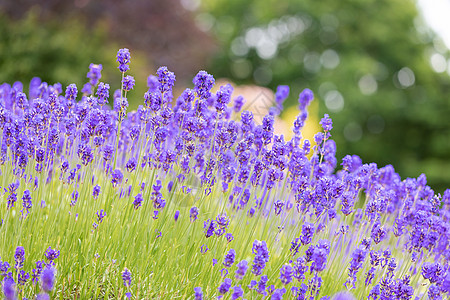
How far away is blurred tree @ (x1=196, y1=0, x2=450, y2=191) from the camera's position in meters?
19.7

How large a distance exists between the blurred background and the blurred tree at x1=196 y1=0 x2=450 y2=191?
0.04 metres

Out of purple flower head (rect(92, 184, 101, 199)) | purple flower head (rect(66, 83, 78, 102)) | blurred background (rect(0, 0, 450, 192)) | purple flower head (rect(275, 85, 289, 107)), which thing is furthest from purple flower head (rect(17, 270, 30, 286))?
blurred background (rect(0, 0, 450, 192))

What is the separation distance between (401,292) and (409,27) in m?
21.4

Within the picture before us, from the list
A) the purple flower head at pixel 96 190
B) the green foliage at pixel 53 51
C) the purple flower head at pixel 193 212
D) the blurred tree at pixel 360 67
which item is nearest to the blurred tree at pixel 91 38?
the green foliage at pixel 53 51

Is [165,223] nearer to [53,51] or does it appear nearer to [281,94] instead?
[281,94]

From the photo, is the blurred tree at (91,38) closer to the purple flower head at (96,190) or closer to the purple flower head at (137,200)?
the purple flower head at (96,190)

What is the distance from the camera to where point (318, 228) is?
3.17 m

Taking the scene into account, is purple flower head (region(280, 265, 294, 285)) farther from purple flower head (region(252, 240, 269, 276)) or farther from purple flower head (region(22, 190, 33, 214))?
purple flower head (region(22, 190, 33, 214))

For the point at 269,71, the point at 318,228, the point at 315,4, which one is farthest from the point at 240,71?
the point at 318,228

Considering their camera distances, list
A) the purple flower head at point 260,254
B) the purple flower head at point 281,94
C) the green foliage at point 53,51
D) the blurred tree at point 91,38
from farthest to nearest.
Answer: the blurred tree at point 91,38, the green foliage at point 53,51, the purple flower head at point 281,94, the purple flower head at point 260,254

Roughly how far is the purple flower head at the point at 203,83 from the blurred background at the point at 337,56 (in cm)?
928

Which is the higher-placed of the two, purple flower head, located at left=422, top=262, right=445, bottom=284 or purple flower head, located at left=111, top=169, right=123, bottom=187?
purple flower head, located at left=422, top=262, right=445, bottom=284

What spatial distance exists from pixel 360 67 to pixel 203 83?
17.9 metres

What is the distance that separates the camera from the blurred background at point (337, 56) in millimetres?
12992
